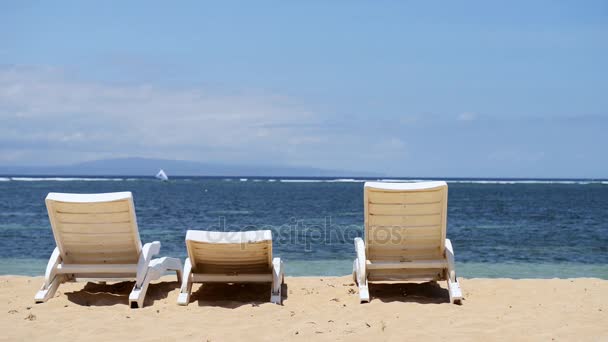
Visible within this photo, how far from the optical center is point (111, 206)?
6.20 metres

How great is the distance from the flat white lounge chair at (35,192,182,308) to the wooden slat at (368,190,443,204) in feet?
7.29

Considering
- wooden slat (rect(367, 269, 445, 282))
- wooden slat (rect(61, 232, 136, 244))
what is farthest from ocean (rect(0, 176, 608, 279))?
wooden slat (rect(61, 232, 136, 244))

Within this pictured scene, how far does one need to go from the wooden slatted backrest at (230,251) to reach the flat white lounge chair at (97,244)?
50 centimetres

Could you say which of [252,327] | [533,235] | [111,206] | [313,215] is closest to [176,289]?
[111,206]

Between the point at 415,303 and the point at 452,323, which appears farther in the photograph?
the point at 415,303

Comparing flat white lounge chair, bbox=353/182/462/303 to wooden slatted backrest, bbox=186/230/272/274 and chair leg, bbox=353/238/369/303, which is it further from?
wooden slatted backrest, bbox=186/230/272/274

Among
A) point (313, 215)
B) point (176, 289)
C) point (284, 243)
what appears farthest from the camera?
point (313, 215)

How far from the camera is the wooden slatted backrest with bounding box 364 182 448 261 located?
20.6ft

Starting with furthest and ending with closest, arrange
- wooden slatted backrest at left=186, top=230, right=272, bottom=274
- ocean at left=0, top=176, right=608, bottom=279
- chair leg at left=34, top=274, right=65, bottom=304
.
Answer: ocean at left=0, top=176, right=608, bottom=279
chair leg at left=34, top=274, right=65, bottom=304
wooden slatted backrest at left=186, top=230, right=272, bottom=274

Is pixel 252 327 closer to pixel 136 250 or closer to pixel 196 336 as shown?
pixel 196 336

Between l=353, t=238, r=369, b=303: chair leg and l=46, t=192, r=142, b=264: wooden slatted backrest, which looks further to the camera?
l=353, t=238, r=369, b=303: chair leg

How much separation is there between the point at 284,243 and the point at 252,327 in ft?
28.3

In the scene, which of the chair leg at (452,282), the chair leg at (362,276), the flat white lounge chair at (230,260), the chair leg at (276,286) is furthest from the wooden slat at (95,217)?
the chair leg at (452,282)

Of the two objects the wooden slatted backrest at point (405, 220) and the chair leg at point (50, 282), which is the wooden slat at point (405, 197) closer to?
the wooden slatted backrest at point (405, 220)
